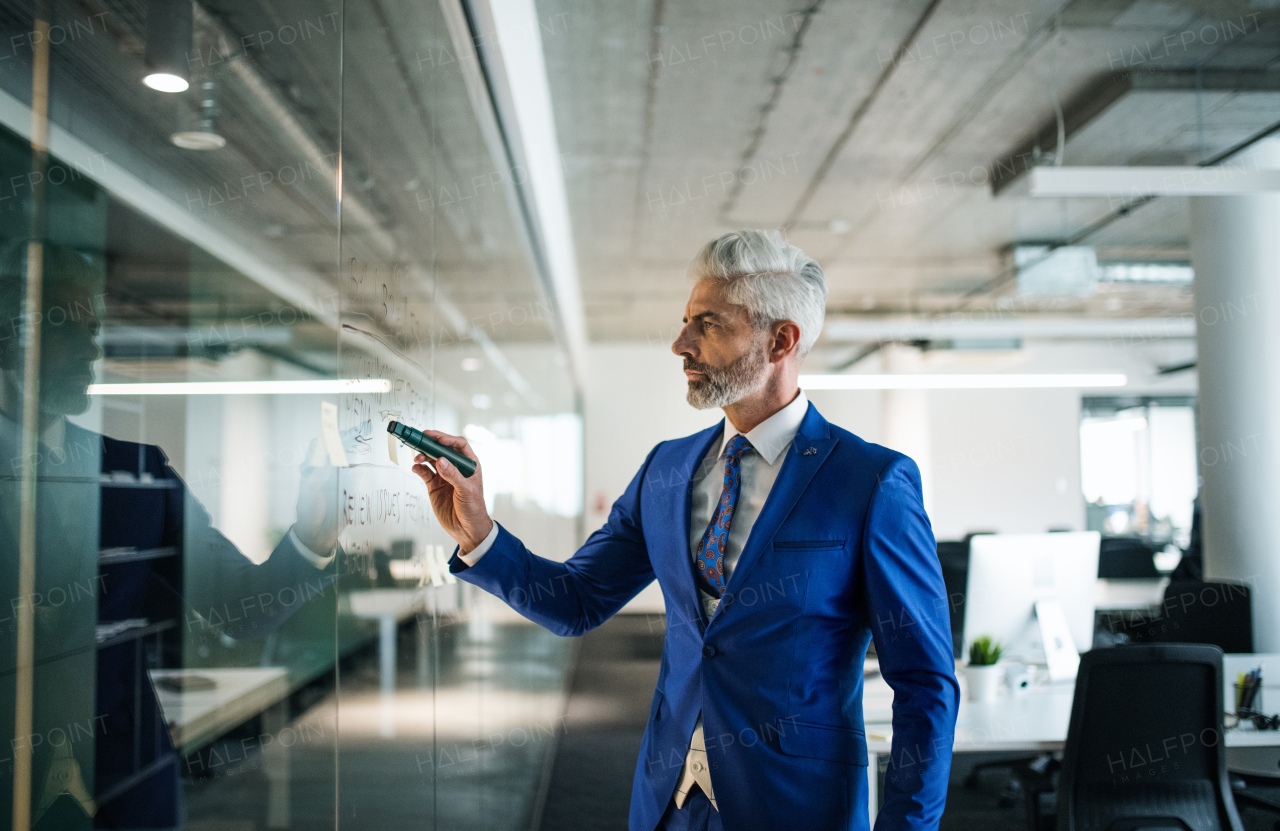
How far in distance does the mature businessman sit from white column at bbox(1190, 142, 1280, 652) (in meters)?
4.16

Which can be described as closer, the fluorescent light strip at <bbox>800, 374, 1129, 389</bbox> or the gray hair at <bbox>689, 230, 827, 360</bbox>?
the gray hair at <bbox>689, 230, 827, 360</bbox>

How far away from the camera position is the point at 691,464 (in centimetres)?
155

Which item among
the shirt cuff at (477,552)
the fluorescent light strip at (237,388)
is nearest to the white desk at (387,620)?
the shirt cuff at (477,552)

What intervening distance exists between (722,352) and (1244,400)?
4322mm

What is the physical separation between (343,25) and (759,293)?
2.66ft

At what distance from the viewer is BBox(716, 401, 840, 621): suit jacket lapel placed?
135 cm

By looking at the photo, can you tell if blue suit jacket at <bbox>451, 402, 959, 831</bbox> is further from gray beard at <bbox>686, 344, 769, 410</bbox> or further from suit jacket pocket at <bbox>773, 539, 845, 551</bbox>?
gray beard at <bbox>686, 344, 769, 410</bbox>

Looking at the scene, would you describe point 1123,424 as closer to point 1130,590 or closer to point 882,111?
point 1130,590

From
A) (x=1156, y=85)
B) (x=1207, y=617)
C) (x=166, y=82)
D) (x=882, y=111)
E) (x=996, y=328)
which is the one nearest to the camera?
(x=166, y=82)

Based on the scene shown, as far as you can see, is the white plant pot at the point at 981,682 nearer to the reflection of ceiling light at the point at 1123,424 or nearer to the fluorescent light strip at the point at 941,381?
the fluorescent light strip at the point at 941,381

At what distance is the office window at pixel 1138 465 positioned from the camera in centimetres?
1170

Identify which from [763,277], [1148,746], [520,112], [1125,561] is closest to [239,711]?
[763,277]

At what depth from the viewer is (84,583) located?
0.69m

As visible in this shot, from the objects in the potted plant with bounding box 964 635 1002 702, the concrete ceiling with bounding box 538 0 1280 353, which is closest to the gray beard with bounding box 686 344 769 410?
the potted plant with bounding box 964 635 1002 702
